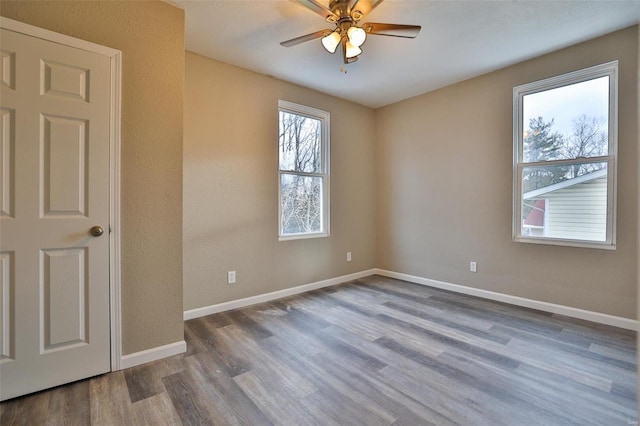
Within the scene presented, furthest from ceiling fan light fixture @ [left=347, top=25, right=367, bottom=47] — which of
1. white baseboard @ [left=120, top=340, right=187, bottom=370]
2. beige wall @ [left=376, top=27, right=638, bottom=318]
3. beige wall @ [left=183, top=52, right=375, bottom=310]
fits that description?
white baseboard @ [left=120, top=340, right=187, bottom=370]

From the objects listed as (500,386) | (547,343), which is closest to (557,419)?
(500,386)

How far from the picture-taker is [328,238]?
159 inches

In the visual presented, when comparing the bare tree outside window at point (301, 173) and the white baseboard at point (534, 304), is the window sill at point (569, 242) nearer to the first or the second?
the white baseboard at point (534, 304)

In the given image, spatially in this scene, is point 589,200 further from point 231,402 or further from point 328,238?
point 231,402

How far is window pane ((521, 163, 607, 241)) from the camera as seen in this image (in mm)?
2695

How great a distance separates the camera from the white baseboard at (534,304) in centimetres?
259

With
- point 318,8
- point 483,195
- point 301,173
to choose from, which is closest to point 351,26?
point 318,8

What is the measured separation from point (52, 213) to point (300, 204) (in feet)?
8.09

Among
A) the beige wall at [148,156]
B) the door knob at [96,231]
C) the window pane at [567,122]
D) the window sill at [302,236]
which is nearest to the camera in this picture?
the door knob at [96,231]

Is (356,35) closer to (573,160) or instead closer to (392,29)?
(392,29)

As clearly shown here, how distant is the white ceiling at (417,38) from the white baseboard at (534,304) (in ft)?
8.54

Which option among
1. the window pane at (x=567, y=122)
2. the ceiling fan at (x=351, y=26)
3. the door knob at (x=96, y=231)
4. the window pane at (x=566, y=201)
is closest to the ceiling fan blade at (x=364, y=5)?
the ceiling fan at (x=351, y=26)

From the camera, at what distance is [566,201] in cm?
288

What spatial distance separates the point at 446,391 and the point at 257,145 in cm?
287
